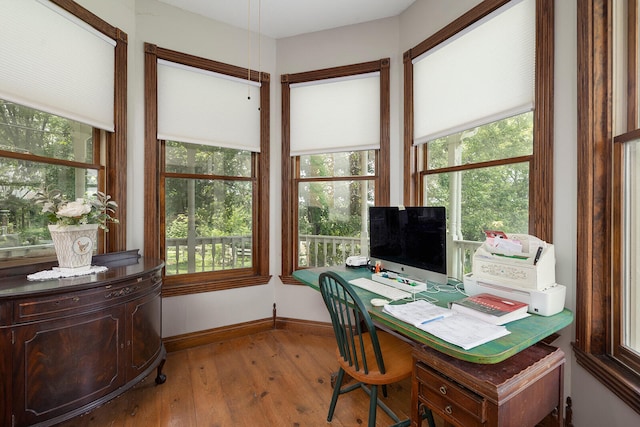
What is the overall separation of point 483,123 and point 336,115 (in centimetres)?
136

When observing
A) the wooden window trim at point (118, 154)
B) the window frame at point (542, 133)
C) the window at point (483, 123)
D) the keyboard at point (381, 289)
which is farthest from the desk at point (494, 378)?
the wooden window trim at point (118, 154)

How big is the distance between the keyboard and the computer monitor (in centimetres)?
18

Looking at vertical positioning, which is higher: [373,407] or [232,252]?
[232,252]

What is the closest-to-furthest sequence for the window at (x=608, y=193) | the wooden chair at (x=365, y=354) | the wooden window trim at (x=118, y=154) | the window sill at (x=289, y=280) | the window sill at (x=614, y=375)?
1. the window sill at (x=614, y=375)
2. the window at (x=608, y=193)
3. the wooden chair at (x=365, y=354)
4. the wooden window trim at (x=118, y=154)
5. the window sill at (x=289, y=280)

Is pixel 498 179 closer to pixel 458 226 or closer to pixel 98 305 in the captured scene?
pixel 458 226

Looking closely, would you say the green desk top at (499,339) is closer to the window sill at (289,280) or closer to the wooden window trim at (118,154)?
the window sill at (289,280)

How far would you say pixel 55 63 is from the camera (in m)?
1.92

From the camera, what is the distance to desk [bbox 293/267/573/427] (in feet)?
3.46

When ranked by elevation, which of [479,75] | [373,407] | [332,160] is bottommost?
[373,407]

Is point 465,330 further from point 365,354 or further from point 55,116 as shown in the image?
point 55,116

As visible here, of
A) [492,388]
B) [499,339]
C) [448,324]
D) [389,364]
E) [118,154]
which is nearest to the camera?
[492,388]

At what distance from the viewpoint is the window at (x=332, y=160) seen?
2752 mm

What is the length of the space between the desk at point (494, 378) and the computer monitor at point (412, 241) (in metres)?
0.50

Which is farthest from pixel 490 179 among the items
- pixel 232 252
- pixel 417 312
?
pixel 232 252
